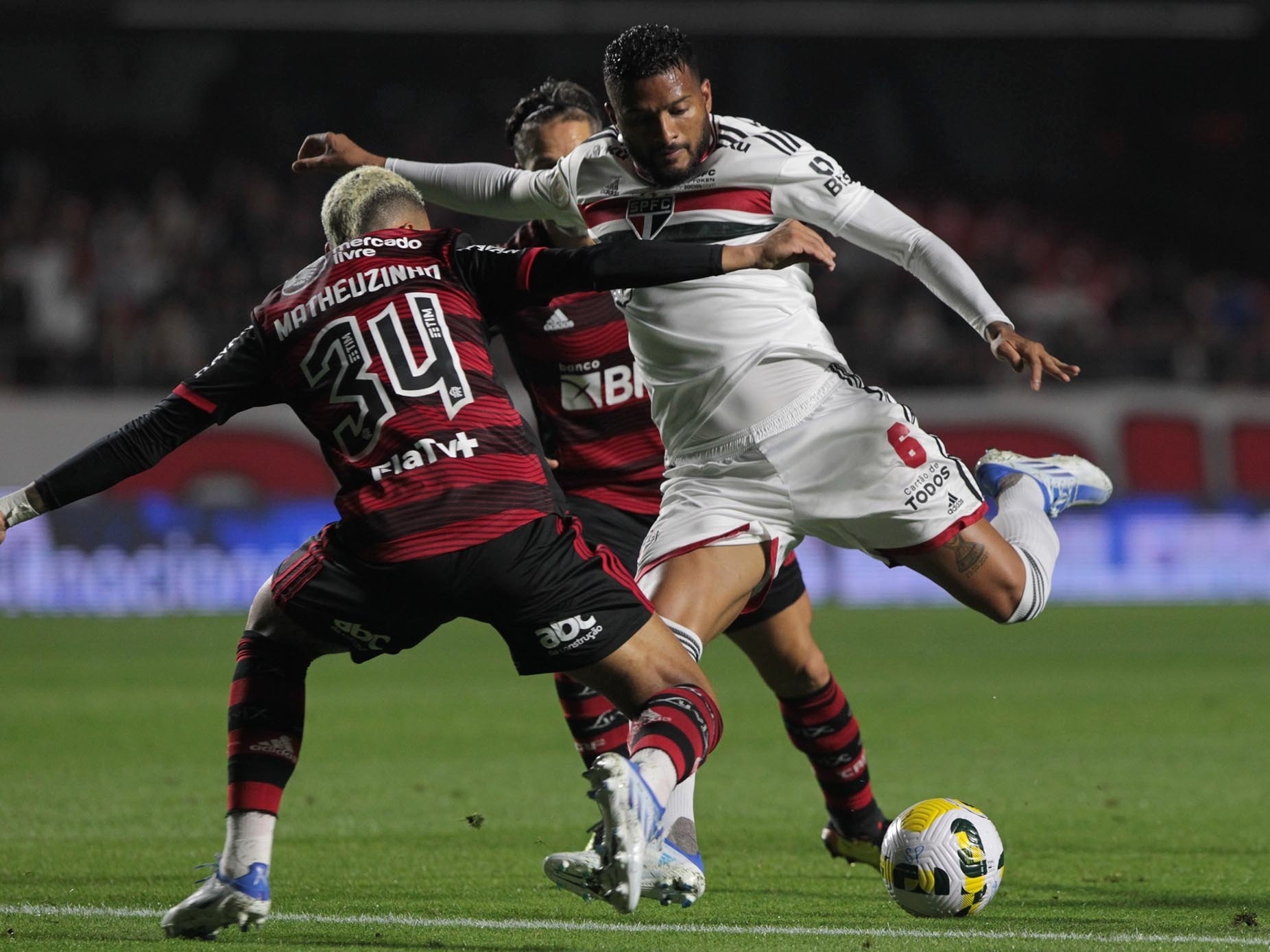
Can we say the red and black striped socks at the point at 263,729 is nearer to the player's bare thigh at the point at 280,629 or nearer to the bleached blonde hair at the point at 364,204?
the player's bare thigh at the point at 280,629

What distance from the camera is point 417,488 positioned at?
4055 mm

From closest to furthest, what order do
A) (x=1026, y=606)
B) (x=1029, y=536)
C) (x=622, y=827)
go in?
1. (x=622, y=827)
2. (x=1026, y=606)
3. (x=1029, y=536)

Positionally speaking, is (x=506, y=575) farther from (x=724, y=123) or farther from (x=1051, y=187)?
(x=1051, y=187)

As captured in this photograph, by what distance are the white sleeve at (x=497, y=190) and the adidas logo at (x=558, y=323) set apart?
55 cm

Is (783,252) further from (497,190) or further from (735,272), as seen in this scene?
(497,190)

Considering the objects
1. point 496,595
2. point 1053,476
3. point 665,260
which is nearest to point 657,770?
point 496,595

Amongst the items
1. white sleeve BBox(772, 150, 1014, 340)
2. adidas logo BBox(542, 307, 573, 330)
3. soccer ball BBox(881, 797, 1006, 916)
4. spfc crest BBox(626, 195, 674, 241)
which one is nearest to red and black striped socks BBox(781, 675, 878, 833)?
soccer ball BBox(881, 797, 1006, 916)

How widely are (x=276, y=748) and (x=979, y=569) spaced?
6.72 feet

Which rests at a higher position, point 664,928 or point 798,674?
point 798,674

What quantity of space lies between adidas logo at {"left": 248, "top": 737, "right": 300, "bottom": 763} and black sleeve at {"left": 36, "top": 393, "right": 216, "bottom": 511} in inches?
29.2

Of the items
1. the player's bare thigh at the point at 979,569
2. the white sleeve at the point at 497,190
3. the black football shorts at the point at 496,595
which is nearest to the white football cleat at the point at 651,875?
the black football shorts at the point at 496,595

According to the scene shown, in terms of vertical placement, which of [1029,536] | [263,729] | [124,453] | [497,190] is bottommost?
[263,729]

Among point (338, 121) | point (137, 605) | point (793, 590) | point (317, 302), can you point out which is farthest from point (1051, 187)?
point (317, 302)

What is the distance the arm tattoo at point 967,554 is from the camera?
16.1 ft
